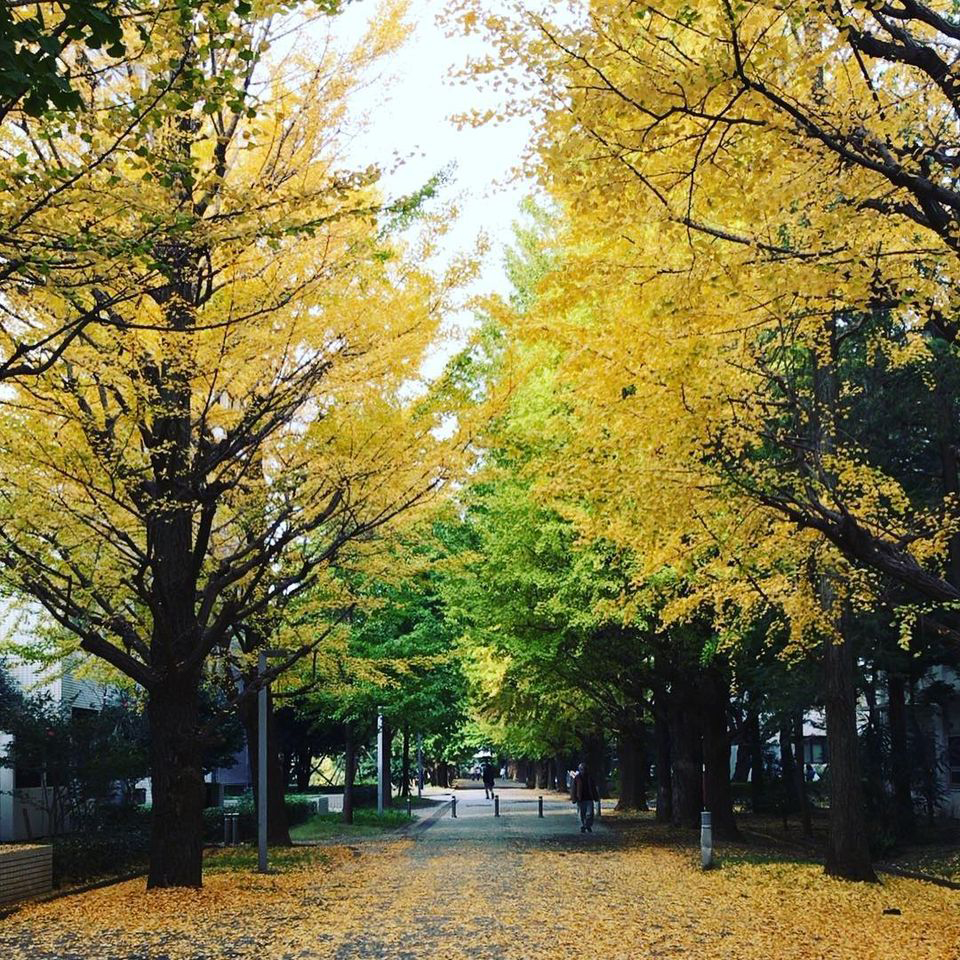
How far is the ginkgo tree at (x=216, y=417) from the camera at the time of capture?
11.6 metres

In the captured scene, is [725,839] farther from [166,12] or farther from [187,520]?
[166,12]

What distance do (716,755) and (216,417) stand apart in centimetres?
1455

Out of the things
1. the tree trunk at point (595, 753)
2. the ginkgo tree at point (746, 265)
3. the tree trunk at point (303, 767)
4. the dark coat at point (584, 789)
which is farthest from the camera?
the tree trunk at point (303, 767)

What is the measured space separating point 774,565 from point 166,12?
11652 millimetres

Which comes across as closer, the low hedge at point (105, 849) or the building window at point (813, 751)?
the low hedge at point (105, 849)

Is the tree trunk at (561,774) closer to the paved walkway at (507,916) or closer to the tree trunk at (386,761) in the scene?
the tree trunk at (386,761)

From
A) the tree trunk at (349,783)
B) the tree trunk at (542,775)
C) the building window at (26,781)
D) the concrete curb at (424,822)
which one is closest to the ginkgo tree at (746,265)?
the concrete curb at (424,822)

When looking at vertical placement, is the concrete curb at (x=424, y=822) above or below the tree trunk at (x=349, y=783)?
below

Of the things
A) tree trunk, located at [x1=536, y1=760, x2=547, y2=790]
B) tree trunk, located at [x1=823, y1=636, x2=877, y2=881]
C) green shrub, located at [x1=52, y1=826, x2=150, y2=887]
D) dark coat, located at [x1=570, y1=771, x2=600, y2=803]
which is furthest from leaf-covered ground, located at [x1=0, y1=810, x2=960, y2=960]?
tree trunk, located at [x1=536, y1=760, x2=547, y2=790]

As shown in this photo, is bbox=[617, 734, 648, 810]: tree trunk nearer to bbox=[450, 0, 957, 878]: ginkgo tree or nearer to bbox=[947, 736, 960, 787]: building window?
bbox=[947, 736, 960, 787]: building window

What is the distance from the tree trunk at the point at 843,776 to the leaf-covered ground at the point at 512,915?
416 millimetres

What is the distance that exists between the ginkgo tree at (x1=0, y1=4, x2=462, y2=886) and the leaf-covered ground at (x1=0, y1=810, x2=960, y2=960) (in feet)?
5.64

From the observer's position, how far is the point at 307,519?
47.7 feet

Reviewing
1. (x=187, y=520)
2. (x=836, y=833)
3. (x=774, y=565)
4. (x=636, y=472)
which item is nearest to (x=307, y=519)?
(x=187, y=520)
